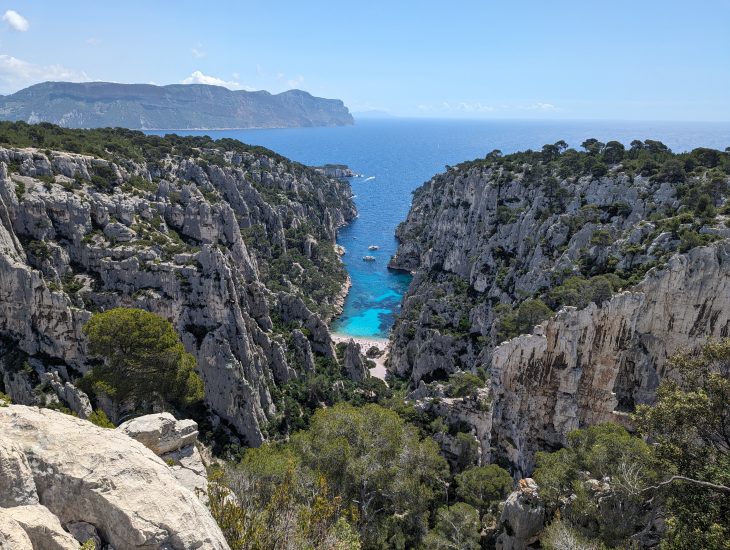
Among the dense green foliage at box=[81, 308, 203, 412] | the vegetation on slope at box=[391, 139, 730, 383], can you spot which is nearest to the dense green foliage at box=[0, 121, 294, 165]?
the dense green foliage at box=[81, 308, 203, 412]

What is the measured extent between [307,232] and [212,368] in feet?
172

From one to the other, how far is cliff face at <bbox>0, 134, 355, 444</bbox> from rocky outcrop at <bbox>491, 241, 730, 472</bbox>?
2096 centimetres

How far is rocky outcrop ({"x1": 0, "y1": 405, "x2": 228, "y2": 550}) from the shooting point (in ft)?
28.3

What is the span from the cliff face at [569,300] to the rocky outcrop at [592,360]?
0.07m

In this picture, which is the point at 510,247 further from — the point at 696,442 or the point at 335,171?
the point at 335,171

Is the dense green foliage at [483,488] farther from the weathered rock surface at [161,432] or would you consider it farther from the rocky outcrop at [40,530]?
the rocky outcrop at [40,530]

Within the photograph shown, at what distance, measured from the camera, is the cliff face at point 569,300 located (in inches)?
1266

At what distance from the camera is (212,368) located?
38469mm

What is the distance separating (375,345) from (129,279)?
34441 mm

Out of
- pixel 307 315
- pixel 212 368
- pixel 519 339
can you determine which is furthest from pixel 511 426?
pixel 307 315

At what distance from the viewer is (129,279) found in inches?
1524

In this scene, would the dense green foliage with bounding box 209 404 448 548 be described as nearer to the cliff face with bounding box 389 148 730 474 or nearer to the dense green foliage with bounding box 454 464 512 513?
the dense green foliage with bounding box 454 464 512 513

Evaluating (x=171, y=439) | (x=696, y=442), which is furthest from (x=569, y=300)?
(x=171, y=439)

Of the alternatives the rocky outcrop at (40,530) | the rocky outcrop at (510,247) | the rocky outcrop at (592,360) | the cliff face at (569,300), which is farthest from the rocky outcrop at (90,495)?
the rocky outcrop at (510,247)
